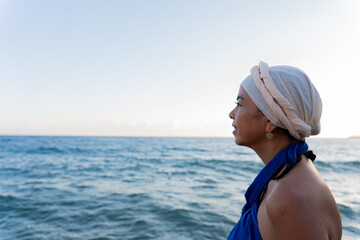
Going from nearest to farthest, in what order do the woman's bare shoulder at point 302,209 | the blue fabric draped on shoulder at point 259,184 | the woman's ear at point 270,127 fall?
the woman's bare shoulder at point 302,209, the blue fabric draped on shoulder at point 259,184, the woman's ear at point 270,127

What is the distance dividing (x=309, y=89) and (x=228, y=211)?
6.57 metres

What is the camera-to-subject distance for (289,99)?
1440mm

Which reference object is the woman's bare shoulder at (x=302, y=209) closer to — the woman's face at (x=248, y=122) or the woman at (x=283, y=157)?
the woman at (x=283, y=157)

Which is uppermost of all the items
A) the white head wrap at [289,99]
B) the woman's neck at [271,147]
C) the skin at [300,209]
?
the white head wrap at [289,99]

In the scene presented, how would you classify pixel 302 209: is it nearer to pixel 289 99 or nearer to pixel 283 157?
pixel 283 157

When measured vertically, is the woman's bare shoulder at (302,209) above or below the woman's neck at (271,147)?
below

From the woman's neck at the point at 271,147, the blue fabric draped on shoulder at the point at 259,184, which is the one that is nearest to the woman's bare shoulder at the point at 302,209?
the blue fabric draped on shoulder at the point at 259,184

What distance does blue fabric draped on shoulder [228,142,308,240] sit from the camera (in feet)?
4.65

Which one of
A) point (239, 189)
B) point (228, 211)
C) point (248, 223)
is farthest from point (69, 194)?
point (248, 223)

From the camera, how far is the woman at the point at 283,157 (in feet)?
3.72

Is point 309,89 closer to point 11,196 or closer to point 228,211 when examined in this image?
point 228,211

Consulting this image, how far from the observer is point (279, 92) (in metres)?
1.43

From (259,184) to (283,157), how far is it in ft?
0.71

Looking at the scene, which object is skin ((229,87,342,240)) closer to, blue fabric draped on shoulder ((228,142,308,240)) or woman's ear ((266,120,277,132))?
blue fabric draped on shoulder ((228,142,308,240))
